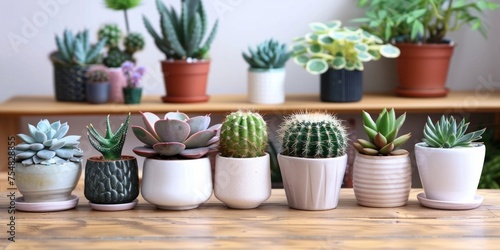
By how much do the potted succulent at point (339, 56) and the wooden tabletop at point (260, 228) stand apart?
5.37ft

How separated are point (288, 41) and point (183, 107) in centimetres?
71

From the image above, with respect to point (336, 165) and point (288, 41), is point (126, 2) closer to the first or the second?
point (288, 41)

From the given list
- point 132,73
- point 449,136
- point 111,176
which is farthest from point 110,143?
point 132,73

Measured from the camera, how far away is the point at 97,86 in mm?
3334

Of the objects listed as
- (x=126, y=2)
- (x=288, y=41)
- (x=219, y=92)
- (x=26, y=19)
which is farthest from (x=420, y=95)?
(x=26, y=19)

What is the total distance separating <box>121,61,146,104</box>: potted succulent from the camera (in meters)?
3.29

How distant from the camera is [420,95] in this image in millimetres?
3514

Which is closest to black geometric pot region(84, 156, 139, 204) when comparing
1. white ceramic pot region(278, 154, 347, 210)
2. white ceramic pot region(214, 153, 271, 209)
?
white ceramic pot region(214, 153, 271, 209)

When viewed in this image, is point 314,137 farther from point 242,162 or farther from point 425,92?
point 425,92

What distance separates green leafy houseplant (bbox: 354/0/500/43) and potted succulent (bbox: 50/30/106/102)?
118 cm

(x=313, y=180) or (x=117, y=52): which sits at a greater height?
(x=117, y=52)

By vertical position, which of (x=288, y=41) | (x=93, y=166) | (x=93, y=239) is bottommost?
(x=93, y=239)

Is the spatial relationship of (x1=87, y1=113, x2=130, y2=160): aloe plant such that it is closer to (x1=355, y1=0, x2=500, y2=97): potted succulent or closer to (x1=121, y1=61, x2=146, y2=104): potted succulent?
(x1=121, y1=61, x2=146, y2=104): potted succulent

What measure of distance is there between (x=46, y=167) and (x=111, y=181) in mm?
131
